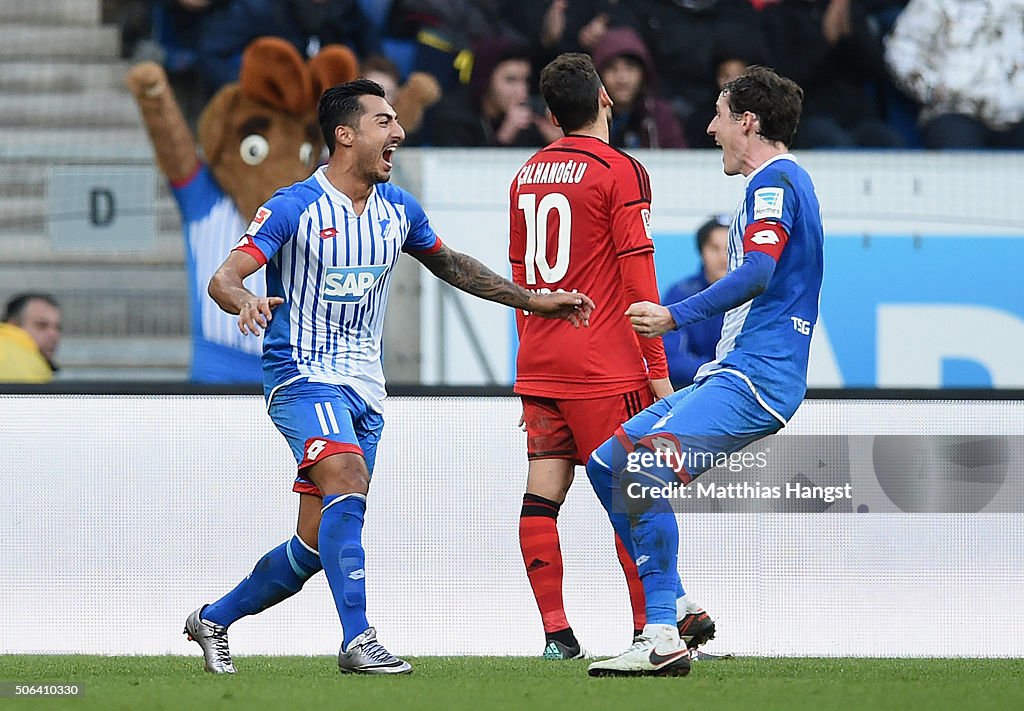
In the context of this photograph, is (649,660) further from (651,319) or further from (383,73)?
(383,73)

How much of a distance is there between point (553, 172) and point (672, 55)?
4428 mm

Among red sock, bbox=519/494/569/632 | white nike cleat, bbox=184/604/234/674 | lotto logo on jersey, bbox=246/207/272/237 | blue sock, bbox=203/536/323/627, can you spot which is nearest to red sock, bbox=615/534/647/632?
red sock, bbox=519/494/569/632

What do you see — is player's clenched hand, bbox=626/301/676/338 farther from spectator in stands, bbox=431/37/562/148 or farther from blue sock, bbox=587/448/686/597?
spectator in stands, bbox=431/37/562/148

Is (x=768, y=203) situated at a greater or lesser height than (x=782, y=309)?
greater

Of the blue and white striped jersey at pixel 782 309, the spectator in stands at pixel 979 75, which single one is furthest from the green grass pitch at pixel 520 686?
the spectator in stands at pixel 979 75

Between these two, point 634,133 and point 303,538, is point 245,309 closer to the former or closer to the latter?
point 303,538

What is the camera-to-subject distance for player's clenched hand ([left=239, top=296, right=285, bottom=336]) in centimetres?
415

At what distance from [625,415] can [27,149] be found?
16.4 feet

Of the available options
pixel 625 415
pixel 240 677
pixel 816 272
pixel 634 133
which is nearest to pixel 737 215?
pixel 816 272

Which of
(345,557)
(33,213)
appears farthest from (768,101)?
(33,213)

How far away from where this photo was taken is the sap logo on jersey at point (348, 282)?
15.2ft

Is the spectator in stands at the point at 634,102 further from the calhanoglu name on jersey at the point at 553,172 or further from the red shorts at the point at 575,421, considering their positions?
the red shorts at the point at 575,421

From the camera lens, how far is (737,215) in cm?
454

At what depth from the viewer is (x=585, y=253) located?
16.5 feet
